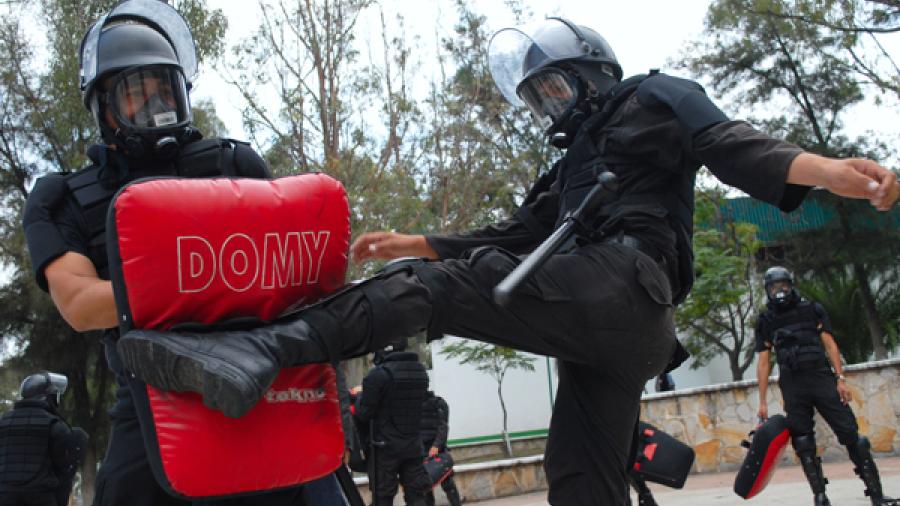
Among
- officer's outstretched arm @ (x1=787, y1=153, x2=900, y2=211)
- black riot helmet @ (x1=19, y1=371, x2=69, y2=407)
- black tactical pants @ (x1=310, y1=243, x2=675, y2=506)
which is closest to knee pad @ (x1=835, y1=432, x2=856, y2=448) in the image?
black tactical pants @ (x1=310, y1=243, x2=675, y2=506)

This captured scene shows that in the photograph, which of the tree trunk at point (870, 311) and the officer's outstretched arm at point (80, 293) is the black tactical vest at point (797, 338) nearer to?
the officer's outstretched arm at point (80, 293)

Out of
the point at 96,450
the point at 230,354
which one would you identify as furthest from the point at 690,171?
the point at 96,450

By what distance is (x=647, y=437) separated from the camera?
477 centimetres

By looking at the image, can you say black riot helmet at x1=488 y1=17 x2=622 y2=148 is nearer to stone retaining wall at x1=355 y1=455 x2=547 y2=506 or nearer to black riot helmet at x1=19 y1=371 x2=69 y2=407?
black riot helmet at x1=19 y1=371 x2=69 y2=407

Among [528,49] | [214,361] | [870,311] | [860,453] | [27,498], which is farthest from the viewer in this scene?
[870,311]

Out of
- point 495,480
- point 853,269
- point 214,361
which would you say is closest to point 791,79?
point 853,269

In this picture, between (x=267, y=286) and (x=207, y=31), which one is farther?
(x=207, y=31)

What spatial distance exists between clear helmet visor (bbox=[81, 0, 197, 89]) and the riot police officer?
2.97 feet

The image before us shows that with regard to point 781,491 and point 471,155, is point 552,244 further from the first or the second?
point 471,155

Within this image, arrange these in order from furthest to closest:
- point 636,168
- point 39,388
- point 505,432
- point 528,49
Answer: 1. point 505,432
2. point 39,388
3. point 528,49
4. point 636,168

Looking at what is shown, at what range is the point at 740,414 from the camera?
1420 centimetres

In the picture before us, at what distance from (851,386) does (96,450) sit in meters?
15.1

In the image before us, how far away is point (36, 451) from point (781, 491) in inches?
293

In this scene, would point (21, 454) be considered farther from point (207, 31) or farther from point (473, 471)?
point (207, 31)
